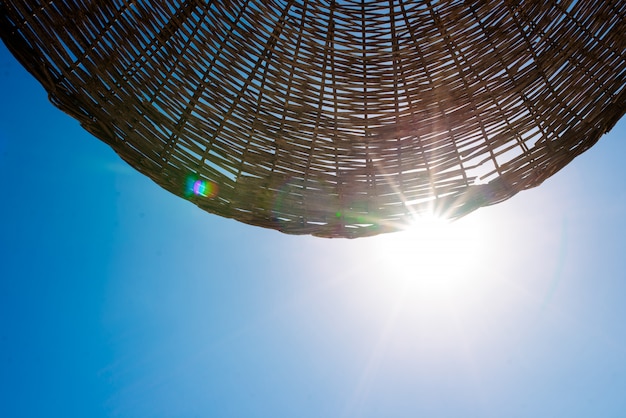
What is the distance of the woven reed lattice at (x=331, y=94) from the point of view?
0.64 metres

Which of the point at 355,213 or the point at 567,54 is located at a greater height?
the point at 567,54

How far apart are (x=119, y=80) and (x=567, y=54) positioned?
0.60 meters

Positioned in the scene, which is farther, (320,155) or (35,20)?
(320,155)

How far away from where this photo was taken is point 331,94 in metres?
0.89

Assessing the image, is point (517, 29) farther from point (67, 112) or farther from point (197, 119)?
point (67, 112)

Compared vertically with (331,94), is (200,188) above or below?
below

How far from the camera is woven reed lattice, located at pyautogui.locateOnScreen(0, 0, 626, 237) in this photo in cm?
64

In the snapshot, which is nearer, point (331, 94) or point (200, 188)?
point (200, 188)

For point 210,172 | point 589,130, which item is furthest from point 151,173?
point 589,130

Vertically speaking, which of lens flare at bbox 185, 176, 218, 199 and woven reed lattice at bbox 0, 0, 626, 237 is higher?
woven reed lattice at bbox 0, 0, 626, 237

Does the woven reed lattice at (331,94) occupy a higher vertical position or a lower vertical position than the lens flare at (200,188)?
higher

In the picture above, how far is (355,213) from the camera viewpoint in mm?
653

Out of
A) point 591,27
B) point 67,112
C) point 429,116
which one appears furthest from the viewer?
point 429,116

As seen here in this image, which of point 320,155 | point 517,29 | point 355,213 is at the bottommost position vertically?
point 355,213
